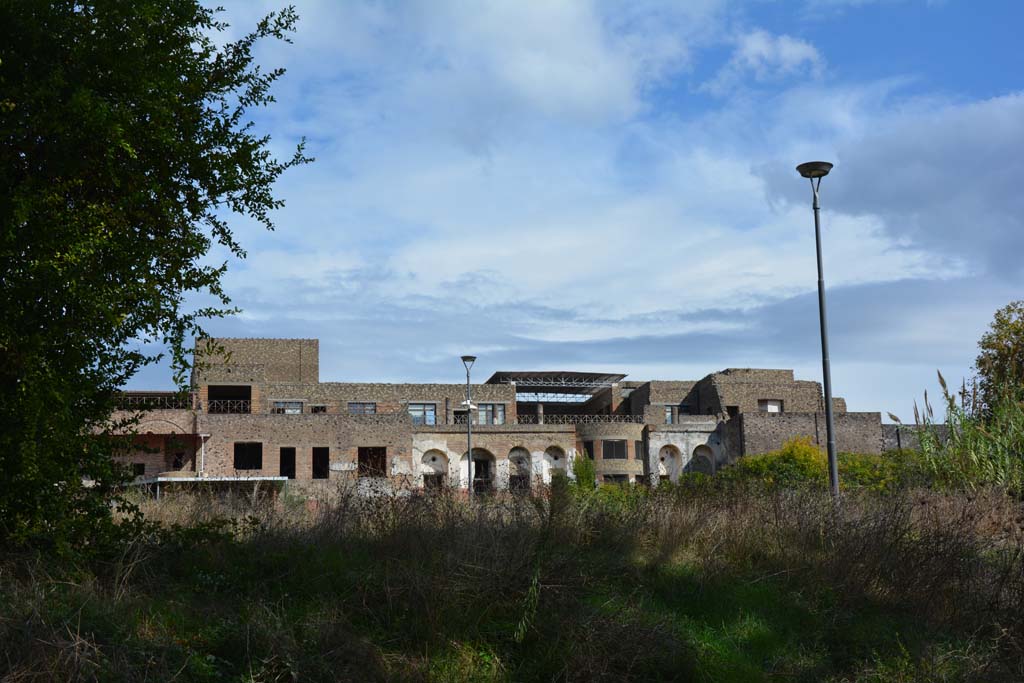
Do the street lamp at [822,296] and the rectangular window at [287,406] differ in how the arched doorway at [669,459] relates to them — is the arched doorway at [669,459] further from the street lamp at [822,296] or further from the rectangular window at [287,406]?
the street lamp at [822,296]

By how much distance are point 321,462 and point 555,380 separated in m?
21.8

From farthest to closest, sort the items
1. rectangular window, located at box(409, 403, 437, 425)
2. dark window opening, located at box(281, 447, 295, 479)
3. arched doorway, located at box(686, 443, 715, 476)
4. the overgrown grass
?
rectangular window, located at box(409, 403, 437, 425)
arched doorway, located at box(686, 443, 715, 476)
dark window opening, located at box(281, 447, 295, 479)
the overgrown grass

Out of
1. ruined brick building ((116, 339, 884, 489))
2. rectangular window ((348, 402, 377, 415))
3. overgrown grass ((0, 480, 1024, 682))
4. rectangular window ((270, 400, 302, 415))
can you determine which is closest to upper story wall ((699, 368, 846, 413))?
ruined brick building ((116, 339, 884, 489))

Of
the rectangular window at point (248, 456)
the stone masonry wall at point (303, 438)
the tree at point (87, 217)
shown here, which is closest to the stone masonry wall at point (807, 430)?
the stone masonry wall at point (303, 438)

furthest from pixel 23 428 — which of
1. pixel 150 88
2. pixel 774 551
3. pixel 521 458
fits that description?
pixel 521 458

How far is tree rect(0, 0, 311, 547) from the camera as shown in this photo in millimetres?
7723

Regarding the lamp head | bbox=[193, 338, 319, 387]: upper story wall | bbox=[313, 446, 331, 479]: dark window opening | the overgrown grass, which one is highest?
bbox=[193, 338, 319, 387]: upper story wall

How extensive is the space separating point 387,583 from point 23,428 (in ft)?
10.7

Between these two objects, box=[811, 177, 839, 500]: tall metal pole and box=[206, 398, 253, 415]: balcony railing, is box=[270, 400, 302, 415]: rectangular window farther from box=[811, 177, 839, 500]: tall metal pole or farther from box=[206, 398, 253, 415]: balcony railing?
box=[811, 177, 839, 500]: tall metal pole

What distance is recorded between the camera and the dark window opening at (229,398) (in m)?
48.3

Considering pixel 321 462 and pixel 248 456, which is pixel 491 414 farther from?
pixel 248 456

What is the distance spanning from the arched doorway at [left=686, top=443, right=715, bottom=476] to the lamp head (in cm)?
3847

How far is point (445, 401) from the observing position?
56.6 meters

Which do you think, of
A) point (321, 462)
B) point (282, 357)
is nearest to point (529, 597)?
point (321, 462)
